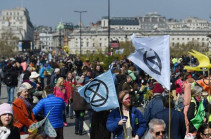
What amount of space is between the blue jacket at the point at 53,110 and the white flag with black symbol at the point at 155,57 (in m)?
2.07

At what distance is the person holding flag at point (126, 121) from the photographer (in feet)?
25.2

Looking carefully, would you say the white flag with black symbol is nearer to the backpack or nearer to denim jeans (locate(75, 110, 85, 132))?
denim jeans (locate(75, 110, 85, 132))

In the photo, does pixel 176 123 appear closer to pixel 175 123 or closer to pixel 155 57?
pixel 175 123

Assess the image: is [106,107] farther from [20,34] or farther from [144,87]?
[20,34]

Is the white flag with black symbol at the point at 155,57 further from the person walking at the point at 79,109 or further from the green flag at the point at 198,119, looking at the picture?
the person walking at the point at 79,109

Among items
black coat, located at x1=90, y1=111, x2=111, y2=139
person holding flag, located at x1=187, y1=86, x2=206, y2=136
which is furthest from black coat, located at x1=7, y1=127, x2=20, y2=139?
person holding flag, located at x1=187, y1=86, x2=206, y2=136

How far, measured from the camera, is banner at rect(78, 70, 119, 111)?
26.6 ft

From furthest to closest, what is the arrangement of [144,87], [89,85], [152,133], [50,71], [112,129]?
[50,71] → [144,87] → [89,85] → [112,129] → [152,133]

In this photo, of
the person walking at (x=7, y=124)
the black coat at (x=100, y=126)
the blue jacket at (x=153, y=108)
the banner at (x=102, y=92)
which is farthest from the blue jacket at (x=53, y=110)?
the person walking at (x=7, y=124)

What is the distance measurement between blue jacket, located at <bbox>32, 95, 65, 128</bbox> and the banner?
1.42 meters

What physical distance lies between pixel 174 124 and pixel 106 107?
1.00 metres

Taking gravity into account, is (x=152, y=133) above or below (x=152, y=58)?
below

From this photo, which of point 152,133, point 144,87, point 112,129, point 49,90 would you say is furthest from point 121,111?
point 144,87

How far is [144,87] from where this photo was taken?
18766 mm
